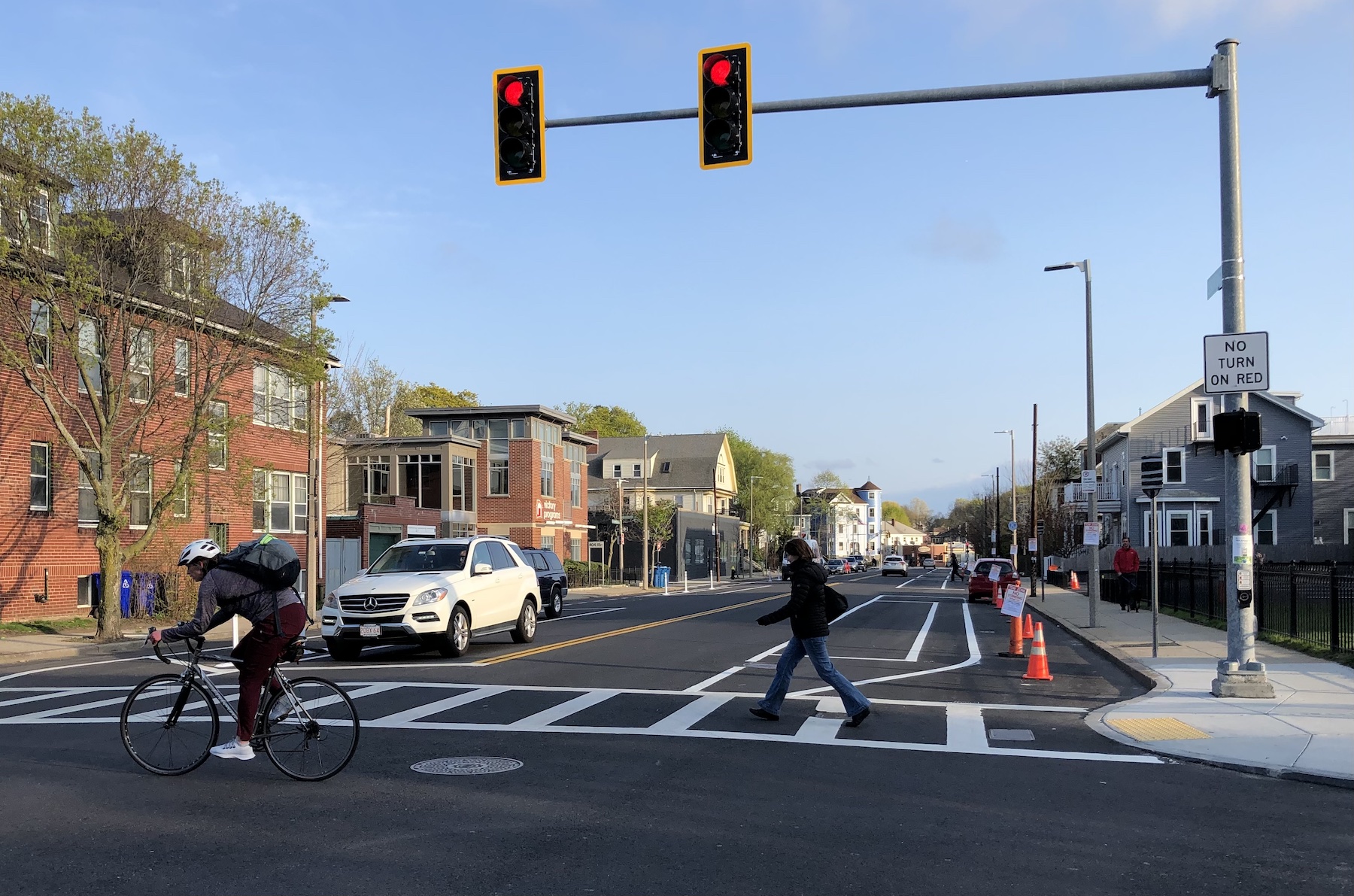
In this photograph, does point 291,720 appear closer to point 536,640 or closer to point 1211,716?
point 1211,716

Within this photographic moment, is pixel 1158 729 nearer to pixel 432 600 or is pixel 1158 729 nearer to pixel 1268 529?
pixel 432 600

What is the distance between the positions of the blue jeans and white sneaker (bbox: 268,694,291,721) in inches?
185

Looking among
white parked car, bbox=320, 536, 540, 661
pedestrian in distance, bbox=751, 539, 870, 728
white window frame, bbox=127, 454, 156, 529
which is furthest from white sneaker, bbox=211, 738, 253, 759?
white window frame, bbox=127, 454, 156, 529

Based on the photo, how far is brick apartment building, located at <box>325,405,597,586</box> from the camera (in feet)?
173

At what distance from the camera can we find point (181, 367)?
27.3 m

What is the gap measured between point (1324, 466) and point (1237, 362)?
49.5 m

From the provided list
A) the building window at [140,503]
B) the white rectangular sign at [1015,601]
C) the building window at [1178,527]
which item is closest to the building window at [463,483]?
the building window at [140,503]

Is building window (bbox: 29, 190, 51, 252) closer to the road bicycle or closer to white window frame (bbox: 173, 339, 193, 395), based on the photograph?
white window frame (bbox: 173, 339, 193, 395)

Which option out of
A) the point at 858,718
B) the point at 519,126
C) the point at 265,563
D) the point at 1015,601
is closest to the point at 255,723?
the point at 265,563

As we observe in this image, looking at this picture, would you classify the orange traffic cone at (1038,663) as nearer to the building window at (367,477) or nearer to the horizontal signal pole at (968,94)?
the horizontal signal pole at (968,94)

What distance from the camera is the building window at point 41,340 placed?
21.5m

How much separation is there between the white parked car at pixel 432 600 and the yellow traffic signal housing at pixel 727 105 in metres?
8.31

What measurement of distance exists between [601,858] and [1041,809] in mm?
3055

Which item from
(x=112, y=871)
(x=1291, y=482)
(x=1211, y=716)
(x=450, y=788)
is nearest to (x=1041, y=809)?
(x=450, y=788)
